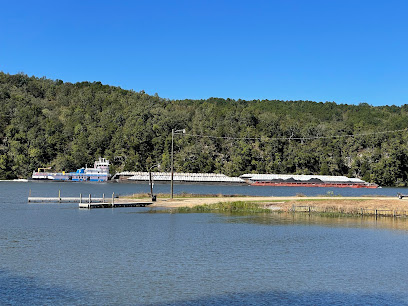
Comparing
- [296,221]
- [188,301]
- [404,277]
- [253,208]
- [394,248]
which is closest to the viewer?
[188,301]

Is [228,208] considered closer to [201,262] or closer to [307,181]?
[201,262]

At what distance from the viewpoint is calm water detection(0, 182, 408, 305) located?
86.2ft

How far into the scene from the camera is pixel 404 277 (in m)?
31.0

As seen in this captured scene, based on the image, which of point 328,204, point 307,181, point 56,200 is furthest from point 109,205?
point 307,181

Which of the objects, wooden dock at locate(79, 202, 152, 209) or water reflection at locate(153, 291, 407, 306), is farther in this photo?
wooden dock at locate(79, 202, 152, 209)

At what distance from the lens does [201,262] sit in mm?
34219

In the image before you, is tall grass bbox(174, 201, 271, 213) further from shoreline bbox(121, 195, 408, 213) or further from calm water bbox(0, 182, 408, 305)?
calm water bbox(0, 182, 408, 305)

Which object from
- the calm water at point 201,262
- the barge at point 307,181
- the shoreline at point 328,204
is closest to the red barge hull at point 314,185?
the barge at point 307,181

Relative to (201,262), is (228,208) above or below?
above

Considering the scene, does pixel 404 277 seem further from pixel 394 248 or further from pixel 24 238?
pixel 24 238

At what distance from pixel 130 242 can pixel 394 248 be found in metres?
21.9

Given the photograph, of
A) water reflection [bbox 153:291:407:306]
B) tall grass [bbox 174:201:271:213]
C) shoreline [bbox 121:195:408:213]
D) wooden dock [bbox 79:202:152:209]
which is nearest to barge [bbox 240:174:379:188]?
shoreline [bbox 121:195:408:213]

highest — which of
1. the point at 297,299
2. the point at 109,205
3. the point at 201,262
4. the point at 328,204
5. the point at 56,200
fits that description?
the point at 328,204

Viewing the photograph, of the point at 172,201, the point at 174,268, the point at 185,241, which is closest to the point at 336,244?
the point at 185,241
